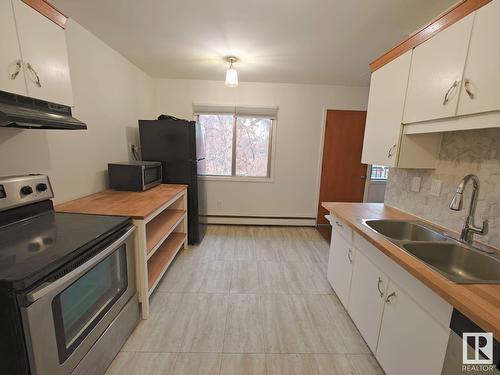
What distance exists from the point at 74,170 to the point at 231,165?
2.26 meters

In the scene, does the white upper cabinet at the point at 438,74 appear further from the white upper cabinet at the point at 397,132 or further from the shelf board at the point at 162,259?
the shelf board at the point at 162,259

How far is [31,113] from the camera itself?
1.13m

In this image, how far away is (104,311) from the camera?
4.17ft

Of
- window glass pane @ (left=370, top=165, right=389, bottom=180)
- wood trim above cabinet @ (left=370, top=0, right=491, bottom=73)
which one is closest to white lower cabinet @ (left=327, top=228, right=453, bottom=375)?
wood trim above cabinet @ (left=370, top=0, right=491, bottom=73)

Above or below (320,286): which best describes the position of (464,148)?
above

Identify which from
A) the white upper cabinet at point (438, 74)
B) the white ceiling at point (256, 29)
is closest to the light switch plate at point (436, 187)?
the white upper cabinet at point (438, 74)

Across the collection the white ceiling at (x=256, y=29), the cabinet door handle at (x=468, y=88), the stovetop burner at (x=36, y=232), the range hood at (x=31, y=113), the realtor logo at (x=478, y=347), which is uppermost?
the white ceiling at (x=256, y=29)

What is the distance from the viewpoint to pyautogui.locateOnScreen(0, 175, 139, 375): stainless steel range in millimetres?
816

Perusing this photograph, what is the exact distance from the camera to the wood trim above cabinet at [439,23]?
1.10 m

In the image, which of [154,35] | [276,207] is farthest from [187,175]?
[276,207]

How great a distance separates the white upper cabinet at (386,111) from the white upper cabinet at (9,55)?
2.33m

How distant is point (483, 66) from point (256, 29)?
1606 millimetres

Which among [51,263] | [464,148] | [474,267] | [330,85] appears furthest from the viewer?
[330,85]

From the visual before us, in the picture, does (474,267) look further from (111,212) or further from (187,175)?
(187,175)
